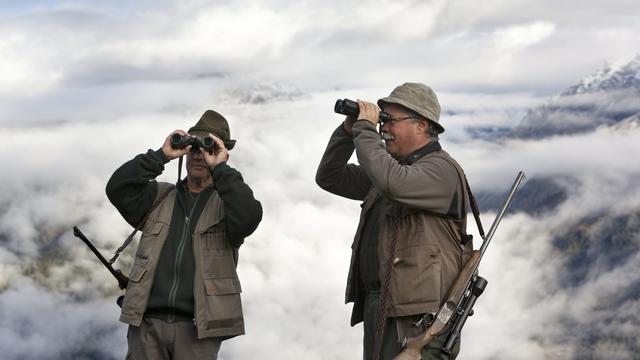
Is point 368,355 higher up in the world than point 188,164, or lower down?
lower down

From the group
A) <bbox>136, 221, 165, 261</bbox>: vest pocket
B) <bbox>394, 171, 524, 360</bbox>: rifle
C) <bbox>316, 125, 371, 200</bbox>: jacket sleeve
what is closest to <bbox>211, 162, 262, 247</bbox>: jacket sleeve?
<bbox>136, 221, 165, 261</bbox>: vest pocket

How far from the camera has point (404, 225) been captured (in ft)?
25.5

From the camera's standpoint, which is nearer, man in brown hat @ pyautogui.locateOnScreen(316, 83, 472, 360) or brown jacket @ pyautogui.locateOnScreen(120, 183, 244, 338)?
man in brown hat @ pyautogui.locateOnScreen(316, 83, 472, 360)

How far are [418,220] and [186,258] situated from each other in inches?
82.0

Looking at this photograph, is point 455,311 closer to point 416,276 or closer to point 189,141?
point 416,276

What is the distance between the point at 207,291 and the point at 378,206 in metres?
1.61

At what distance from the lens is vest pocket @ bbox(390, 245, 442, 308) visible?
7551mm

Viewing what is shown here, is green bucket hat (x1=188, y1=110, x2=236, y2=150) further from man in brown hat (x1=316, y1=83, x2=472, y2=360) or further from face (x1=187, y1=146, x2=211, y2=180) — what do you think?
man in brown hat (x1=316, y1=83, x2=472, y2=360)

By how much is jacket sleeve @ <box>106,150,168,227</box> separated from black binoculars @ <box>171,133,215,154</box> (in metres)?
0.16

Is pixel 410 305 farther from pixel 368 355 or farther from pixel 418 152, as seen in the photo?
pixel 418 152

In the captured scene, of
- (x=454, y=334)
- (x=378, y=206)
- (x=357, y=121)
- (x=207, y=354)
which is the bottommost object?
(x=454, y=334)

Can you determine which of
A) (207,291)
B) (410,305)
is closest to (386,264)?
(410,305)

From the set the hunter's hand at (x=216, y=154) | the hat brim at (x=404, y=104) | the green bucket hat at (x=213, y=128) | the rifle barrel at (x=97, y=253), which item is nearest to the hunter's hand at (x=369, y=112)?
the hat brim at (x=404, y=104)

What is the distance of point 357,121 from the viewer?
7.93 metres
